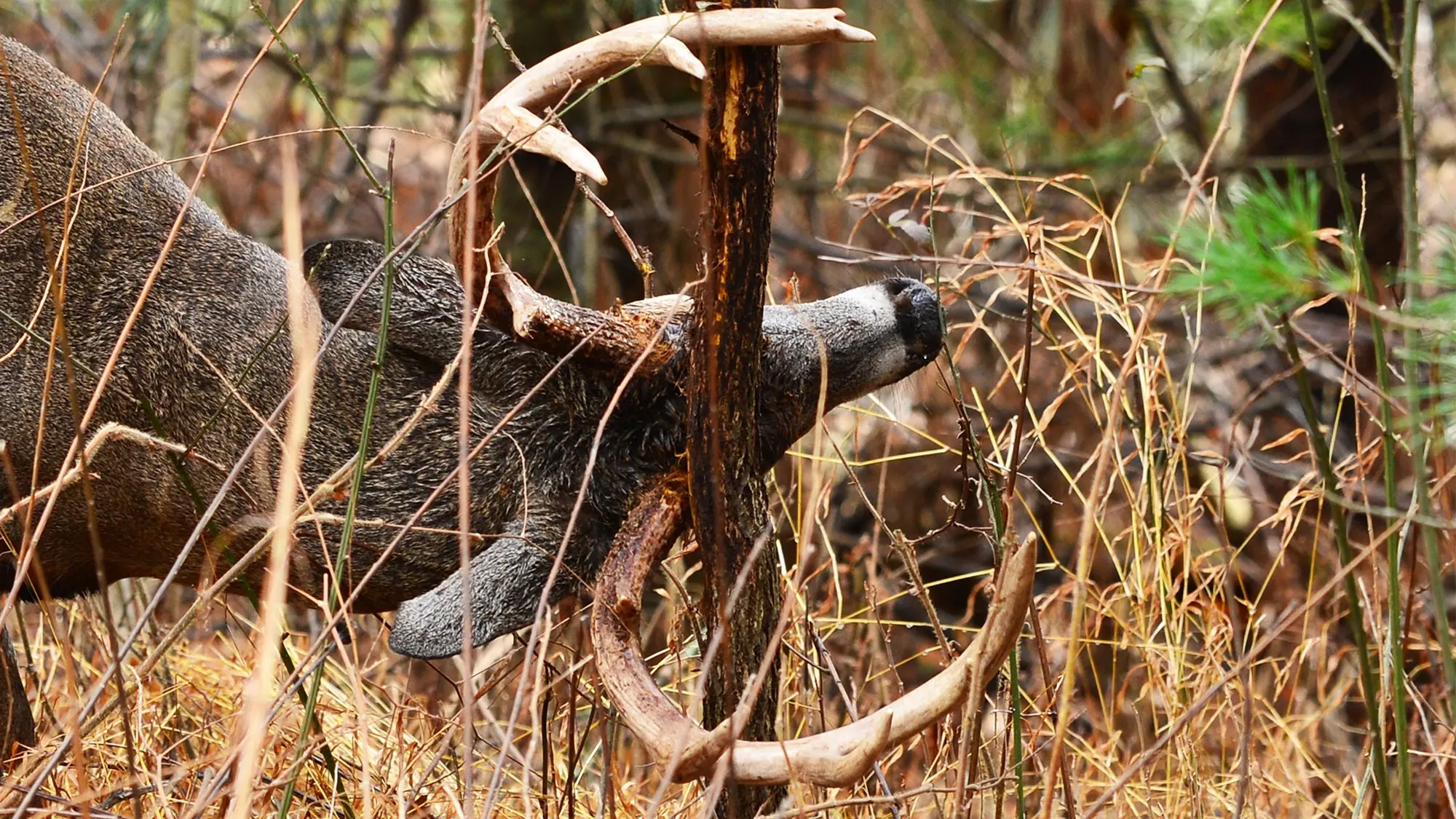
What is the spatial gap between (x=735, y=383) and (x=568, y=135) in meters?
0.51

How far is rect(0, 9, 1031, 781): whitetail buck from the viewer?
2443 millimetres

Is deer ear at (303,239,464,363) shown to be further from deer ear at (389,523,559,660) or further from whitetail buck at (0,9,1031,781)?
deer ear at (389,523,559,660)

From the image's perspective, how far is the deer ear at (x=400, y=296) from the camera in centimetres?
296

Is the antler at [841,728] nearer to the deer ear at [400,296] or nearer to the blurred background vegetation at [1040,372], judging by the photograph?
the blurred background vegetation at [1040,372]

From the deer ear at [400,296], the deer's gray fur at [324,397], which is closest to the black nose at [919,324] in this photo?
the deer's gray fur at [324,397]

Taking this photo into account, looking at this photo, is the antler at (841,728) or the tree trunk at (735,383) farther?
the tree trunk at (735,383)

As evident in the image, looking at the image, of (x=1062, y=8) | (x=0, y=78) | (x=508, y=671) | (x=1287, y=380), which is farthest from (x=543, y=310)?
(x=1062, y=8)

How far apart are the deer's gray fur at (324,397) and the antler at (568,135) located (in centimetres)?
13

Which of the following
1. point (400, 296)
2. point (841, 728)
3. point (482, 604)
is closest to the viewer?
point (841, 728)

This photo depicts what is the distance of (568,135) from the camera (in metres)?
2.38

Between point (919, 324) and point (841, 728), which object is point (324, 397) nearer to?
point (919, 324)

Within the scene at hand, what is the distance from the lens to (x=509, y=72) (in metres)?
A: 6.61

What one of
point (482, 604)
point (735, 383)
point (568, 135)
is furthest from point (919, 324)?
point (482, 604)

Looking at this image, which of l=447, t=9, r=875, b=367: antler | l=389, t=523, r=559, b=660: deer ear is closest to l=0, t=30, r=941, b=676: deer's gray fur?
l=389, t=523, r=559, b=660: deer ear
